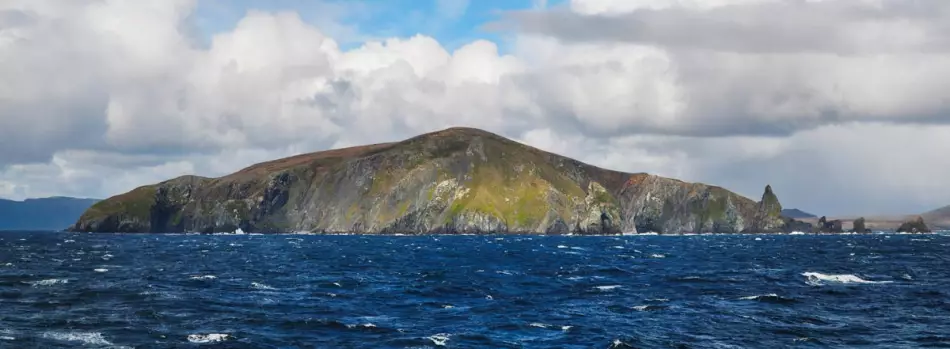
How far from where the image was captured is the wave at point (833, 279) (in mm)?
81625

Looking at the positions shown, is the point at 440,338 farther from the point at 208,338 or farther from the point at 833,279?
the point at 833,279

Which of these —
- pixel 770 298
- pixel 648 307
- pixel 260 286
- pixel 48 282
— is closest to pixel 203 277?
pixel 260 286

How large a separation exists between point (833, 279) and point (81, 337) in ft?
243

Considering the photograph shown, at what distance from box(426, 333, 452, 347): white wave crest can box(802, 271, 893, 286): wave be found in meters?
49.2

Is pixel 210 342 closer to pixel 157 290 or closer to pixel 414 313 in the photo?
pixel 414 313

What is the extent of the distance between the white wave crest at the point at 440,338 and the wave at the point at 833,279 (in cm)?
4920

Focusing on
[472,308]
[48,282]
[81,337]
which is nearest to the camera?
[81,337]

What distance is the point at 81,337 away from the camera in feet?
150

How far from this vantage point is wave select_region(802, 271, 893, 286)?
81.6 metres

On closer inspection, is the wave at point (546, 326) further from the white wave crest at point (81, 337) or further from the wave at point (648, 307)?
the white wave crest at point (81, 337)

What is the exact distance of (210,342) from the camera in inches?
1740

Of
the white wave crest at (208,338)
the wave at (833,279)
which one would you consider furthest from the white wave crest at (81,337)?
the wave at (833,279)

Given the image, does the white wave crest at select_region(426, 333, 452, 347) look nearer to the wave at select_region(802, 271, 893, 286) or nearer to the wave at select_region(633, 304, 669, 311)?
the wave at select_region(633, 304, 669, 311)

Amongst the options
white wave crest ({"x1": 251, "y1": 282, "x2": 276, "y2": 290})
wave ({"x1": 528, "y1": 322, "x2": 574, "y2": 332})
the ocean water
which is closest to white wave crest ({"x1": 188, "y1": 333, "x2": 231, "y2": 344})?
the ocean water
